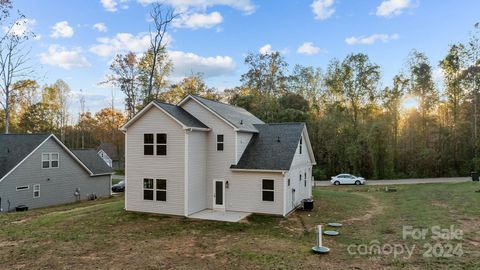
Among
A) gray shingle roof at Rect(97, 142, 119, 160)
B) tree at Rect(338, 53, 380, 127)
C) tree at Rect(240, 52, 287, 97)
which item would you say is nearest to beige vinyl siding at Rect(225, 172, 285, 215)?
tree at Rect(338, 53, 380, 127)

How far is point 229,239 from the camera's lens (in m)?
11.1

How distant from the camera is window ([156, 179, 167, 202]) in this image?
587 inches

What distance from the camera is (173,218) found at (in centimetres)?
1422

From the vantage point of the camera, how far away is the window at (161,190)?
587 inches

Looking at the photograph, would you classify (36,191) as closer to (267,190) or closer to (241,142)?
(241,142)

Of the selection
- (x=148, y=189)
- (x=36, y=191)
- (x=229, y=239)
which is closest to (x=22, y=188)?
(x=36, y=191)

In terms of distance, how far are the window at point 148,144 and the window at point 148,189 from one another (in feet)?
4.44

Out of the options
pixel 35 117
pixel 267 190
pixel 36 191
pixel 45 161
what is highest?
pixel 35 117

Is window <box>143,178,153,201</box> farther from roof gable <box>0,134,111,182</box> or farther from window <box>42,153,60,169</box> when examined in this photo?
window <box>42,153,60,169</box>

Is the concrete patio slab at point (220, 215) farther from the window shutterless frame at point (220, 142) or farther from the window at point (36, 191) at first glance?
the window at point (36, 191)

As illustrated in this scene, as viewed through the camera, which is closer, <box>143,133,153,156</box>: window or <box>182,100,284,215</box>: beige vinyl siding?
<box>182,100,284,215</box>: beige vinyl siding

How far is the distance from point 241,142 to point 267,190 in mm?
2875

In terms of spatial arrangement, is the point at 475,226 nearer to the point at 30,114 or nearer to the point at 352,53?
the point at 352,53

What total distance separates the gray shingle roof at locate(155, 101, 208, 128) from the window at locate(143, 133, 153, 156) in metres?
1.54
